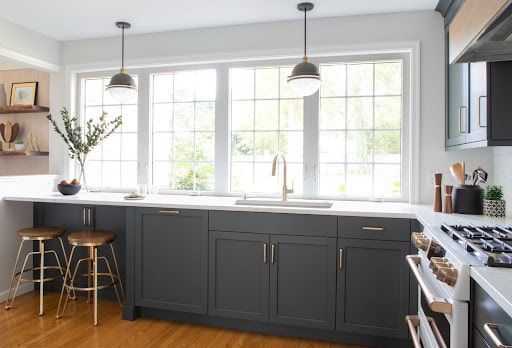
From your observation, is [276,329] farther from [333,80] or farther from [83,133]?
[83,133]

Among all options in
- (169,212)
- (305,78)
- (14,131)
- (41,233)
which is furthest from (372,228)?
(14,131)

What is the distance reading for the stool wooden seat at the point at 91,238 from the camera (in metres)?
2.84

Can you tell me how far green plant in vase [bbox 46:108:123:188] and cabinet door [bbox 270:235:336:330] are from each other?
1975 mm

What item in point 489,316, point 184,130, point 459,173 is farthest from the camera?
point 184,130

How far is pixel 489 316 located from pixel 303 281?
5.12ft

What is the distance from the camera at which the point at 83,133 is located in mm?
3867

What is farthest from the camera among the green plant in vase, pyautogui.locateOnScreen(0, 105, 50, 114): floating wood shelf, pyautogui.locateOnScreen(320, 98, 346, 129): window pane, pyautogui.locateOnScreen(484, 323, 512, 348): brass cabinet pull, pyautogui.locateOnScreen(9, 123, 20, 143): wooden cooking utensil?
pyautogui.locateOnScreen(9, 123, 20, 143): wooden cooking utensil

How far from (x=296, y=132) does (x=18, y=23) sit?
259 cm

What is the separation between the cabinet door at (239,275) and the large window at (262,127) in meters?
0.77

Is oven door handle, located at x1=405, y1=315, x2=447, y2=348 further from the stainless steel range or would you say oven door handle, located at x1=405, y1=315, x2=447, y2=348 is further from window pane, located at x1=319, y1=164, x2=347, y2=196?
window pane, located at x1=319, y1=164, x2=347, y2=196

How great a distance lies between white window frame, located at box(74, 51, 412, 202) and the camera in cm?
297

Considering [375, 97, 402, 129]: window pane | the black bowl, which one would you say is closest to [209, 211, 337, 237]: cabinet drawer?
[375, 97, 402, 129]: window pane

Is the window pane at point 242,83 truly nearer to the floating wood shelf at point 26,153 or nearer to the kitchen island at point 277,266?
the kitchen island at point 277,266

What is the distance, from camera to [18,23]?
3355mm
